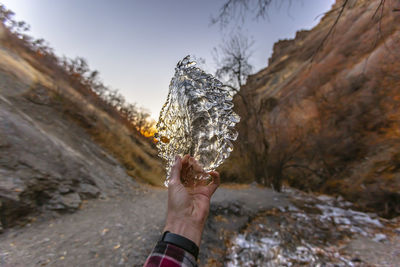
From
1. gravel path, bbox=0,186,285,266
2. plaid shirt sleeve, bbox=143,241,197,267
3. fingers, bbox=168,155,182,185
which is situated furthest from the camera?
gravel path, bbox=0,186,285,266

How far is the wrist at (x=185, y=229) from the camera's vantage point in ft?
3.02

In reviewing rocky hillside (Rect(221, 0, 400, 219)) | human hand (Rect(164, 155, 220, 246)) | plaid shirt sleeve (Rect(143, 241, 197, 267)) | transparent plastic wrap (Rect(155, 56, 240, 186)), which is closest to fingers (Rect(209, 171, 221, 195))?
human hand (Rect(164, 155, 220, 246))

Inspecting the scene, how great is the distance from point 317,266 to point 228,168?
674cm

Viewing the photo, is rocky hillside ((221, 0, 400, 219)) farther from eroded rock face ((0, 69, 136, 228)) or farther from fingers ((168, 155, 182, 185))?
eroded rock face ((0, 69, 136, 228))

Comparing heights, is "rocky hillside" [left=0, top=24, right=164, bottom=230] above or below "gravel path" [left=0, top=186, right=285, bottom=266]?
above

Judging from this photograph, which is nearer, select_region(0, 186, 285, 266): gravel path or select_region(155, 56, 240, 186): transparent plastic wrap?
select_region(155, 56, 240, 186): transparent plastic wrap

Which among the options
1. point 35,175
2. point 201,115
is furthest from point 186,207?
point 35,175

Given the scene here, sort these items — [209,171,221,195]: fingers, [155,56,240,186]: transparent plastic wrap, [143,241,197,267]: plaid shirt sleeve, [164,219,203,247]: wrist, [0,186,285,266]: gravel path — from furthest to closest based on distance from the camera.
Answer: [0,186,285,266]: gravel path
[155,56,240,186]: transparent plastic wrap
[209,171,221,195]: fingers
[164,219,203,247]: wrist
[143,241,197,267]: plaid shirt sleeve

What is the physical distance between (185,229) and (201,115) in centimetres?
95

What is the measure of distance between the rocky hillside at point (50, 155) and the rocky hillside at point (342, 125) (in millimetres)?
4054

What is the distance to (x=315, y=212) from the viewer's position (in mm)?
3693

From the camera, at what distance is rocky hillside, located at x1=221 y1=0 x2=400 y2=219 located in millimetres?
3975

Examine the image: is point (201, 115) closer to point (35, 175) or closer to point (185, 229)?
point (185, 229)

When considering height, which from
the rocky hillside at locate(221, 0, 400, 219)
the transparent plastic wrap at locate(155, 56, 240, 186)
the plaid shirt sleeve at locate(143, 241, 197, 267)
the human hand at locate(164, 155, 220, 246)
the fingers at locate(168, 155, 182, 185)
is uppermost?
the rocky hillside at locate(221, 0, 400, 219)
